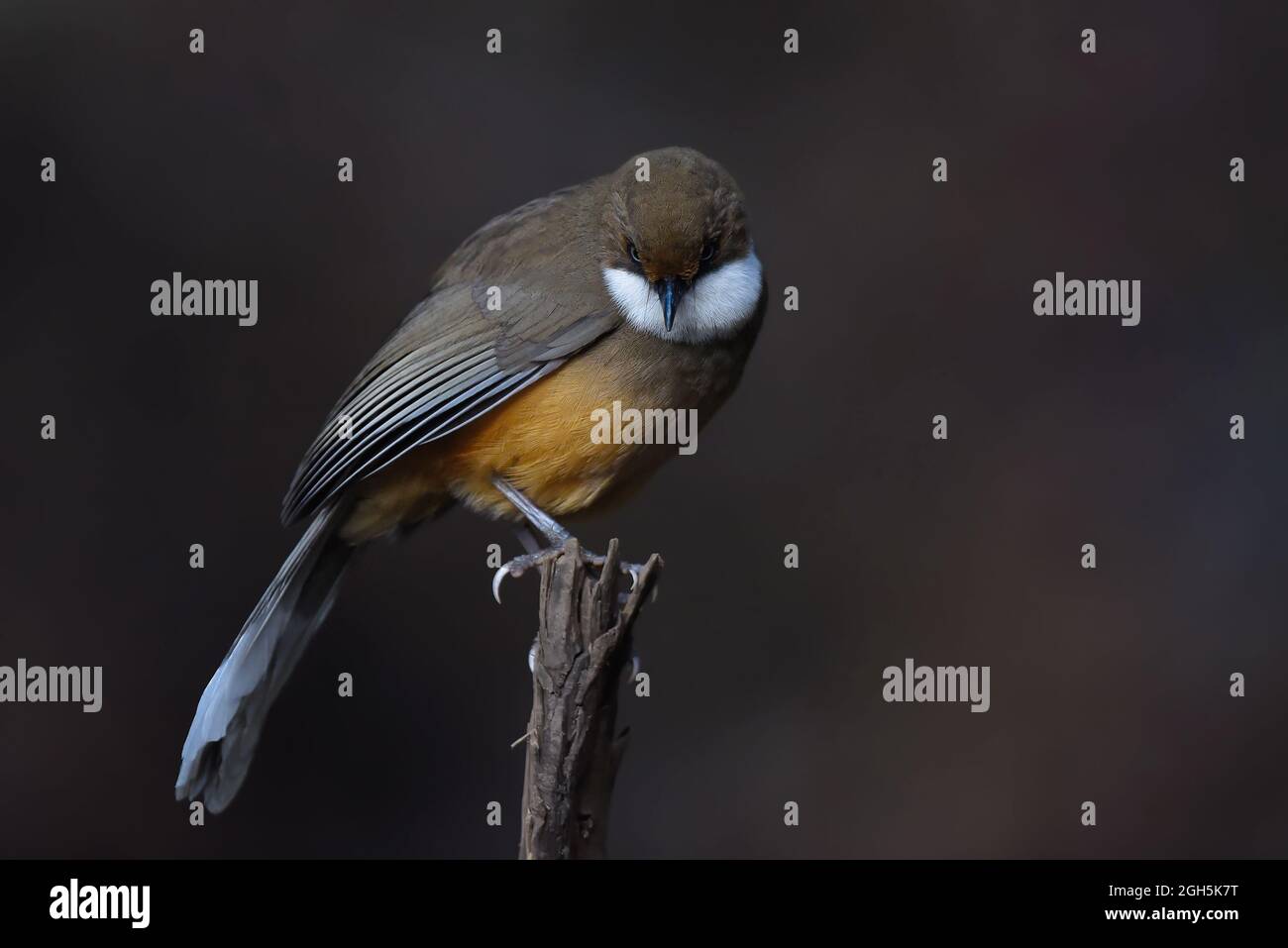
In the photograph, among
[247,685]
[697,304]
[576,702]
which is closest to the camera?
[576,702]

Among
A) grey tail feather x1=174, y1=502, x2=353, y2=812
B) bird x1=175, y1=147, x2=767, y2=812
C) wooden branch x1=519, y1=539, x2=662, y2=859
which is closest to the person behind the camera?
wooden branch x1=519, y1=539, x2=662, y2=859

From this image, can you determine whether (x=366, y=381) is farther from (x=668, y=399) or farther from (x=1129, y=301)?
(x=1129, y=301)

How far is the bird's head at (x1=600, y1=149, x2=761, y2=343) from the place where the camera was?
14.3ft

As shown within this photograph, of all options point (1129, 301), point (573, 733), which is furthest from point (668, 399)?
point (1129, 301)

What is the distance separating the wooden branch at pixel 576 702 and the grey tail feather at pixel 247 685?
1.11 m

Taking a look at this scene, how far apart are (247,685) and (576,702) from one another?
134 centimetres

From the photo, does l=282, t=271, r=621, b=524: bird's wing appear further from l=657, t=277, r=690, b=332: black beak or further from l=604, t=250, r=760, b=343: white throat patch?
l=657, t=277, r=690, b=332: black beak

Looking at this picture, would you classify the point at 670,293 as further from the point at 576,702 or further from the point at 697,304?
the point at 576,702

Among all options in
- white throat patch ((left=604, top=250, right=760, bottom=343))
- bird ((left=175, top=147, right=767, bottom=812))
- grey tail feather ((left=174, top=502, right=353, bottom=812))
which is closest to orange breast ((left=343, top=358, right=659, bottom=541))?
bird ((left=175, top=147, right=767, bottom=812))

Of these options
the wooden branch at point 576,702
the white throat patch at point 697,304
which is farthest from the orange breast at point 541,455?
the wooden branch at point 576,702

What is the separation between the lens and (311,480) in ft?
15.4

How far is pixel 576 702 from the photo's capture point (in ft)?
13.4

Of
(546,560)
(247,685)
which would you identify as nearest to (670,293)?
(546,560)

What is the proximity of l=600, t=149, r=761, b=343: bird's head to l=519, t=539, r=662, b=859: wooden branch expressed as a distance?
79cm
